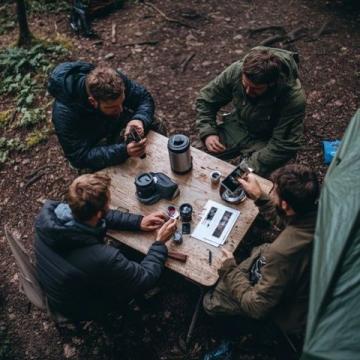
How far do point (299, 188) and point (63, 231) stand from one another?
1.79m

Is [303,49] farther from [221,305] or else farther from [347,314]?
[347,314]

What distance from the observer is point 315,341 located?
7.66 feet

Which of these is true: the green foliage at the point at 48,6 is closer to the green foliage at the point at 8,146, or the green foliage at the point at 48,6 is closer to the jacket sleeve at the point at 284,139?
the green foliage at the point at 8,146

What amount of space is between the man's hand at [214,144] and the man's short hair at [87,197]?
6.30 feet

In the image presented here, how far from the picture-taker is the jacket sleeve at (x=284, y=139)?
4469mm

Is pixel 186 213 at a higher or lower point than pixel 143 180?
lower

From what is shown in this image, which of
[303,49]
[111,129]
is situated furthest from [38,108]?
[303,49]

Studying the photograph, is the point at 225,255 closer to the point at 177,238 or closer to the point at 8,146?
the point at 177,238

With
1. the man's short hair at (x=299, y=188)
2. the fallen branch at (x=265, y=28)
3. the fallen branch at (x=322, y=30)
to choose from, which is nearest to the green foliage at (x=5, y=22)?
the fallen branch at (x=265, y=28)

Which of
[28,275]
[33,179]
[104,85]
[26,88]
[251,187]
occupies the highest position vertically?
[104,85]

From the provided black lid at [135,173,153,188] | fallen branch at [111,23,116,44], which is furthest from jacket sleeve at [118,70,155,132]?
fallen branch at [111,23,116,44]

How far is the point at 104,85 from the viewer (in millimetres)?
4035

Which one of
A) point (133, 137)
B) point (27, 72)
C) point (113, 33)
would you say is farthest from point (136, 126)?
point (113, 33)

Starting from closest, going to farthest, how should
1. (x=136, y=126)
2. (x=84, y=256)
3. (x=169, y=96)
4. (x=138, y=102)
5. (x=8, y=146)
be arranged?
(x=84, y=256), (x=136, y=126), (x=138, y=102), (x=8, y=146), (x=169, y=96)
